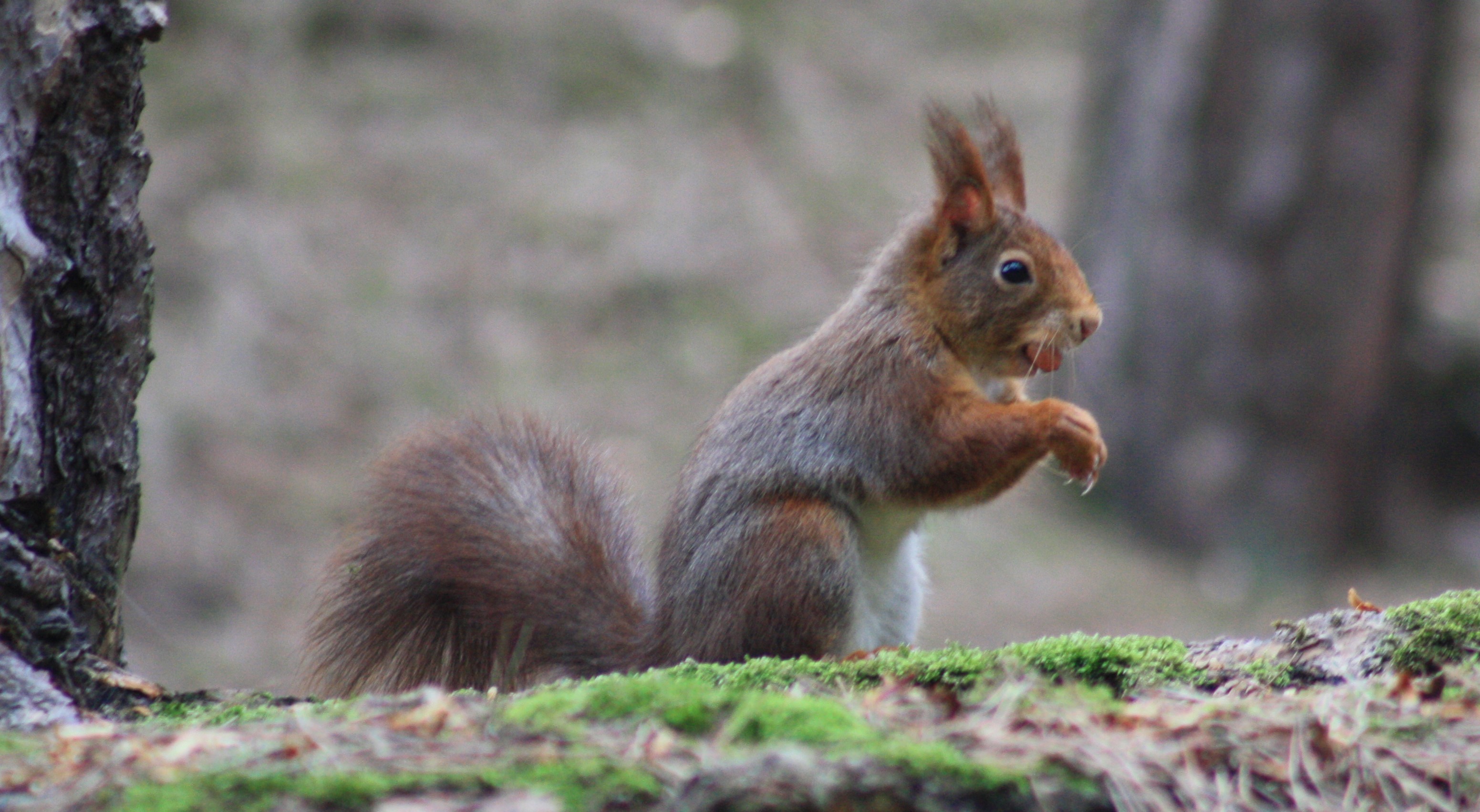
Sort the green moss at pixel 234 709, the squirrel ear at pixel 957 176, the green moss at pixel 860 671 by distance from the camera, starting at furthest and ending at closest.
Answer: the squirrel ear at pixel 957 176 → the green moss at pixel 860 671 → the green moss at pixel 234 709

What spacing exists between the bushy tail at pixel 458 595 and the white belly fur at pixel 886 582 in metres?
0.34

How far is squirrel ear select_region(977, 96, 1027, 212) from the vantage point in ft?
8.71

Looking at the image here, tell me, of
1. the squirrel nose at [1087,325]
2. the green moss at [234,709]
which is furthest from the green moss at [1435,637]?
the green moss at [234,709]

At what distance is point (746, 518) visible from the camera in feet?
7.49

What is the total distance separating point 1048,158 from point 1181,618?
371 centimetres

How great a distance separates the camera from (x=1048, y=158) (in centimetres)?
838

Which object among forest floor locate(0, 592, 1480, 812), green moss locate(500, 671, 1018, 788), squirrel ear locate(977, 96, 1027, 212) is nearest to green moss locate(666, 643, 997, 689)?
forest floor locate(0, 592, 1480, 812)

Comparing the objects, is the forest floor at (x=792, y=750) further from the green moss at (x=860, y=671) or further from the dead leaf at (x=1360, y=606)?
the dead leaf at (x=1360, y=606)

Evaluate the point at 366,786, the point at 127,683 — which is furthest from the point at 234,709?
the point at 366,786

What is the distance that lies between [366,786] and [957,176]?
5.06ft

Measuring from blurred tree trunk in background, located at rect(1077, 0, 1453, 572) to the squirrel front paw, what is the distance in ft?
11.3

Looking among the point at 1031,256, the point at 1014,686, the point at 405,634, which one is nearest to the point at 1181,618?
the point at 1031,256

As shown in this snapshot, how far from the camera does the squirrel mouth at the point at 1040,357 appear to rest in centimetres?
251

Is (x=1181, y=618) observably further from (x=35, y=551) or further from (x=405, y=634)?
(x=35, y=551)
